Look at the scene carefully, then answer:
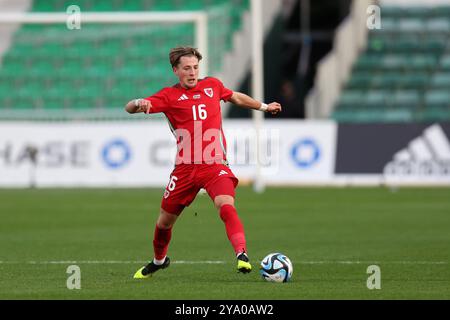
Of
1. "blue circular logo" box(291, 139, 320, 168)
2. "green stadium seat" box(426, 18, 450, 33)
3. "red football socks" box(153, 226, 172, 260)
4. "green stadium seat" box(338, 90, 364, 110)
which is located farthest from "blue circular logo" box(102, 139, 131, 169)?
"red football socks" box(153, 226, 172, 260)

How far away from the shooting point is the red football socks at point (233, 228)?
31.8 feet

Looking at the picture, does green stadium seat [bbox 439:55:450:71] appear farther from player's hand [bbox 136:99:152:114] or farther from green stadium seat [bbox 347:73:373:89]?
player's hand [bbox 136:99:152:114]

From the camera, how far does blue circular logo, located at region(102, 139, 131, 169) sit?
28.0 meters

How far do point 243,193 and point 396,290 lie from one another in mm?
16497

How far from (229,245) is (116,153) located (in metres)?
14.2

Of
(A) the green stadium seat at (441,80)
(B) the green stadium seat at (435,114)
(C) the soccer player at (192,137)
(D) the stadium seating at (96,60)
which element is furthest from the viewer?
(A) the green stadium seat at (441,80)

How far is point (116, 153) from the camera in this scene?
2800cm

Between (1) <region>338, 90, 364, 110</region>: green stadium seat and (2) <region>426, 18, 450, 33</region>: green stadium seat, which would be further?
(2) <region>426, 18, 450, 33</region>: green stadium seat

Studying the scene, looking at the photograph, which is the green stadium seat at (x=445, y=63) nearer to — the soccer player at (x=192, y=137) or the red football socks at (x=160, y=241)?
the soccer player at (x=192, y=137)

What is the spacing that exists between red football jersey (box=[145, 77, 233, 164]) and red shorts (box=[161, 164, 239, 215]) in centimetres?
7

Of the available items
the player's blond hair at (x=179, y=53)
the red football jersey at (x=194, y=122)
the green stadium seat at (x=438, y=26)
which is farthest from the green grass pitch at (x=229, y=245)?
the green stadium seat at (x=438, y=26)

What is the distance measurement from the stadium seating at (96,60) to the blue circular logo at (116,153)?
10.2 ft

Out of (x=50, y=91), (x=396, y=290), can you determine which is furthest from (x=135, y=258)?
(x=50, y=91)

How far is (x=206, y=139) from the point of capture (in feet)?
33.2
